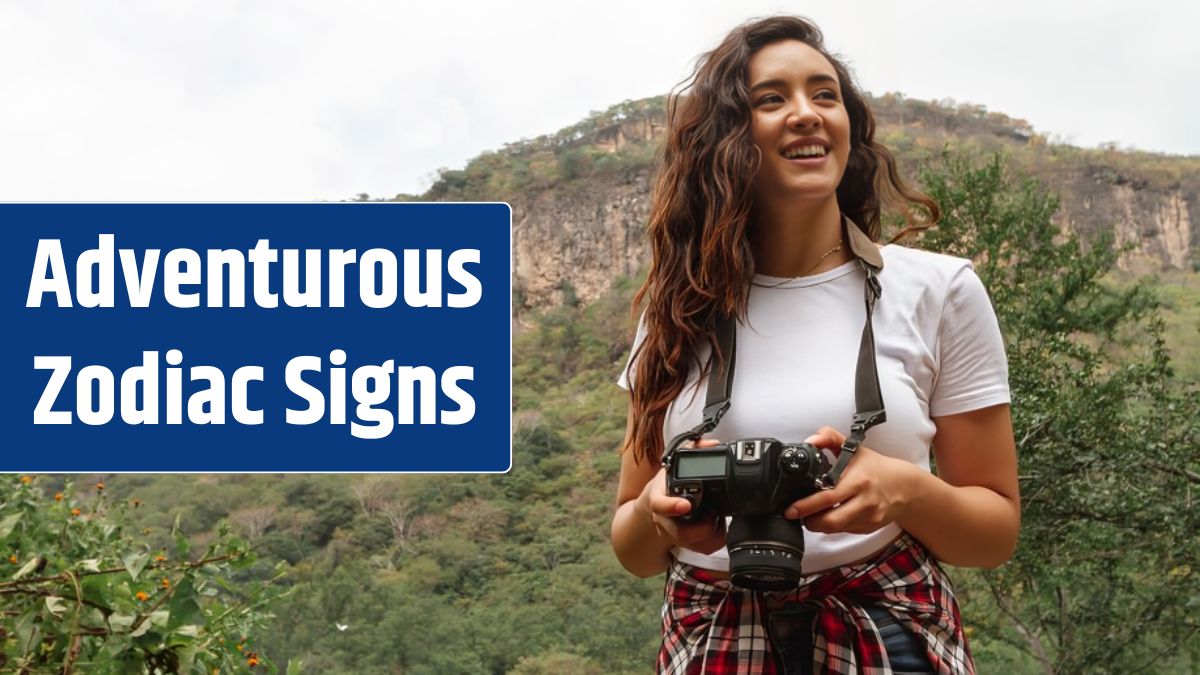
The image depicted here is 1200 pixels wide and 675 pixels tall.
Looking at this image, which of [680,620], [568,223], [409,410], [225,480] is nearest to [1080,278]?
[409,410]

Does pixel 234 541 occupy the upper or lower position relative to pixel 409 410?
lower

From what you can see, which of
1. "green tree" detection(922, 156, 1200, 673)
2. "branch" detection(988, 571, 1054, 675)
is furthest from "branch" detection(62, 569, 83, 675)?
"branch" detection(988, 571, 1054, 675)

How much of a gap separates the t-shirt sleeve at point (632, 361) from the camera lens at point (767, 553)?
0.77ft

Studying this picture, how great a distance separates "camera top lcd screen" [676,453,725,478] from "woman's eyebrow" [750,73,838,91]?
1.22 ft

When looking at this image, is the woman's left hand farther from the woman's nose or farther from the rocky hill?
the rocky hill

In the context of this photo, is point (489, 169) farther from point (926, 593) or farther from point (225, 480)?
point (926, 593)

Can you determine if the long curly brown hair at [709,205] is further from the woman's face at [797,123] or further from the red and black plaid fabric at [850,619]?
the red and black plaid fabric at [850,619]

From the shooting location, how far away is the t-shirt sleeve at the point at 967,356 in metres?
1.04

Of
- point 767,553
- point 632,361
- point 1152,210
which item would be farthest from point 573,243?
point 767,553

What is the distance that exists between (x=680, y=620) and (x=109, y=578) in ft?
3.59

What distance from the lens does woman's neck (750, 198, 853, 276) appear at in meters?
1.12

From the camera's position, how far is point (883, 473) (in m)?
0.94

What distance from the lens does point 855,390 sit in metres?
1.00

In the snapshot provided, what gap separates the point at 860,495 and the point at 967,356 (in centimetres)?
20
